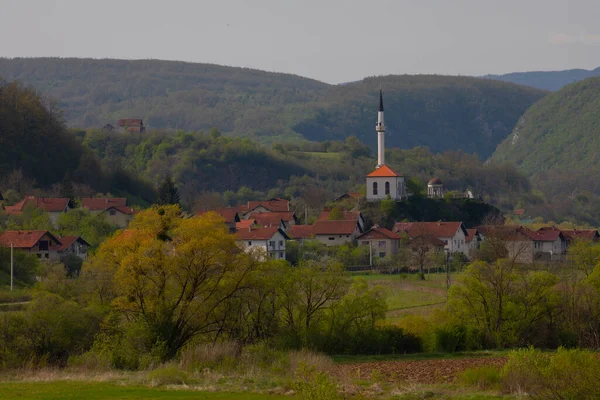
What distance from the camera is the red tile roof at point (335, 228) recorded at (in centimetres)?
8825

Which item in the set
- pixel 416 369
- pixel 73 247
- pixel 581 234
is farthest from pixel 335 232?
pixel 416 369

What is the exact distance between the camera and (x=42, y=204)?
290 ft

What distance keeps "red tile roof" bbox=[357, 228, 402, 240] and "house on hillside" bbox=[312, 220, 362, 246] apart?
110 cm

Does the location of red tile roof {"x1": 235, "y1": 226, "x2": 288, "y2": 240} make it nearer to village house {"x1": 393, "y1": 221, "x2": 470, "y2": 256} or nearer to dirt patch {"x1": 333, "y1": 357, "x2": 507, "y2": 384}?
village house {"x1": 393, "y1": 221, "x2": 470, "y2": 256}

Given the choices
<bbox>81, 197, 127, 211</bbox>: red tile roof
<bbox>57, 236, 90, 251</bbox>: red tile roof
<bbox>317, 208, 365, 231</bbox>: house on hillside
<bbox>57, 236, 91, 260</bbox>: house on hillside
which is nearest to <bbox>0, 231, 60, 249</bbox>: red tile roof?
<bbox>57, 236, 90, 251</bbox>: red tile roof

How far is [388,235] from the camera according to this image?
86.6 meters

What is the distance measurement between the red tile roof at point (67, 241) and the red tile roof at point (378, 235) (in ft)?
76.3

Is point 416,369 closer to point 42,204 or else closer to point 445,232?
point 445,232

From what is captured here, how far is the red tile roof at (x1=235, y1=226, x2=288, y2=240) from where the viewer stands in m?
80.1

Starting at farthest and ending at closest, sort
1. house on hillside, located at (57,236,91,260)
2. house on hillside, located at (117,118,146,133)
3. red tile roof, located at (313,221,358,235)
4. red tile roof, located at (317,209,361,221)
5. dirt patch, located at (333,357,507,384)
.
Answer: house on hillside, located at (117,118,146,133), red tile roof, located at (317,209,361,221), red tile roof, located at (313,221,358,235), house on hillside, located at (57,236,91,260), dirt patch, located at (333,357,507,384)

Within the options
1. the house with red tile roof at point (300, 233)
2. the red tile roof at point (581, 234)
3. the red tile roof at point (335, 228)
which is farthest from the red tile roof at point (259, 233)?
the red tile roof at point (581, 234)

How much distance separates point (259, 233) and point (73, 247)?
597 inches

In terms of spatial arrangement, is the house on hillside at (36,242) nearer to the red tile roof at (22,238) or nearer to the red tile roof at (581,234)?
the red tile roof at (22,238)

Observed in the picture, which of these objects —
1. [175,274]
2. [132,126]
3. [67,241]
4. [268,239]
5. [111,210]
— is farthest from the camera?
[132,126]
